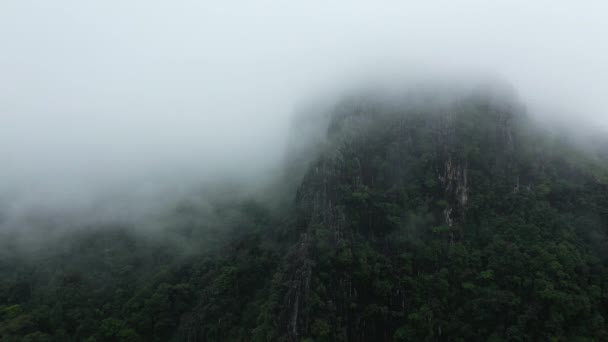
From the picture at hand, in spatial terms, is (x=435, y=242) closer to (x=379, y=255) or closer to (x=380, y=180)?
(x=379, y=255)

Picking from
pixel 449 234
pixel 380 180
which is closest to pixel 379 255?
pixel 449 234

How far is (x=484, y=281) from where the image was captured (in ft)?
232

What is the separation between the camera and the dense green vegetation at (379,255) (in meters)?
67.9

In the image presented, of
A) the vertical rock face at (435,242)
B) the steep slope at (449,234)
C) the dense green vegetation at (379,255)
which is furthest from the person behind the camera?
the dense green vegetation at (379,255)

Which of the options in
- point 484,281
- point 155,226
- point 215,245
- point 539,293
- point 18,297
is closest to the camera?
point 539,293

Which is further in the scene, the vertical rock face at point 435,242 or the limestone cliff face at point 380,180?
the limestone cliff face at point 380,180

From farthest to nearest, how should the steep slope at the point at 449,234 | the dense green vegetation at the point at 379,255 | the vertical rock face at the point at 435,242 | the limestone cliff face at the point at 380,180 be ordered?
the limestone cliff face at the point at 380,180 → the dense green vegetation at the point at 379,255 → the vertical rock face at the point at 435,242 → the steep slope at the point at 449,234

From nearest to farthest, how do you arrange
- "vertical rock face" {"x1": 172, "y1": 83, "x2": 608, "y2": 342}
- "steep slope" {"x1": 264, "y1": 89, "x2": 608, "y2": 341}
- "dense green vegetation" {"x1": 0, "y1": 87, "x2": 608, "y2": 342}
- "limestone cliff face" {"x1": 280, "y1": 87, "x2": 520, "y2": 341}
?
1. "steep slope" {"x1": 264, "y1": 89, "x2": 608, "y2": 341}
2. "vertical rock face" {"x1": 172, "y1": 83, "x2": 608, "y2": 342}
3. "dense green vegetation" {"x1": 0, "y1": 87, "x2": 608, "y2": 342}
4. "limestone cliff face" {"x1": 280, "y1": 87, "x2": 520, "y2": 341}

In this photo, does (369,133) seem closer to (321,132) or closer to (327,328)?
(321,132)

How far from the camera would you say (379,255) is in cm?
7781

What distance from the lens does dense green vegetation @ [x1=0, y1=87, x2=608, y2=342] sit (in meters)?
67.9

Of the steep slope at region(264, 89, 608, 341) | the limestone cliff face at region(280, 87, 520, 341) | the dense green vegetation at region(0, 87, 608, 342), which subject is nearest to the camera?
the steep slope at region(264, 89, 608, 341)

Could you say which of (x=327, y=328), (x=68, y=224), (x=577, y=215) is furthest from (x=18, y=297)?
(x=577, y=215)

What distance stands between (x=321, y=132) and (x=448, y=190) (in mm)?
36069
